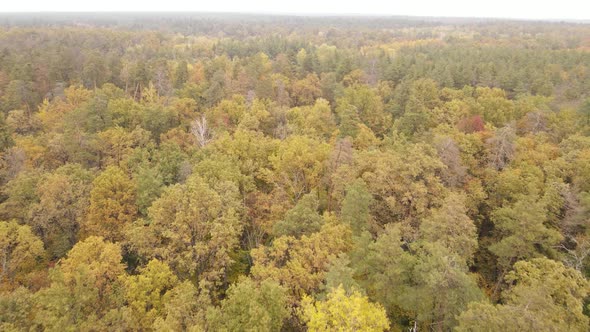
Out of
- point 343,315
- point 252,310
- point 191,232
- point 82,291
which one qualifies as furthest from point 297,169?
point 82,291

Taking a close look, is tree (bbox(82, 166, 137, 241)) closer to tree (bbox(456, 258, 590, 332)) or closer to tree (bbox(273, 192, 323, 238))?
tree (bbox(273, 192, 323, 238))

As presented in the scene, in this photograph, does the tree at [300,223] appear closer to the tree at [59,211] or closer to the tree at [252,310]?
the tree at [252,310]

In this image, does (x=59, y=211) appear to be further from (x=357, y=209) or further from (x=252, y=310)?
(x=357, y=209)

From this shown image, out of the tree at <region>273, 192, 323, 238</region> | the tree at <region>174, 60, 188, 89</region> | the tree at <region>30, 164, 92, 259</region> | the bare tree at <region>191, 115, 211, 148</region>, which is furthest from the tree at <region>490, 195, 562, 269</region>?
the tree at <region>174, 60, 188, 89</region>

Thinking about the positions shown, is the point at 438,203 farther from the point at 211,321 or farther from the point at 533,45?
the point at 533,45

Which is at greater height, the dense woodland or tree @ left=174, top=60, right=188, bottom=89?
tree @ left=174, top=60, right=188, bottom=89

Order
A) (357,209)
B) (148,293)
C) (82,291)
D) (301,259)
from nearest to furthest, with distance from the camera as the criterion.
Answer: (82,291) → (301,259) → (148,293) → (357,209)

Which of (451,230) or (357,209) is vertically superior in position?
(451,230)

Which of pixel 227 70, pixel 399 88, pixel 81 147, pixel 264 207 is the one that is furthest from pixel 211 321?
pixel 227 70
